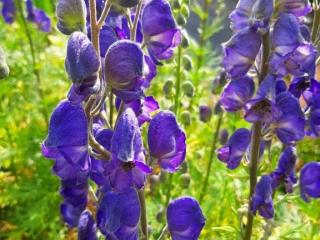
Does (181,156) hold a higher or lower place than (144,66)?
lower

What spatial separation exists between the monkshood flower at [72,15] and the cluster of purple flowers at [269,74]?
0.55m

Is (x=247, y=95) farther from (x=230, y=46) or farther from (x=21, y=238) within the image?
(x=21, y=238)

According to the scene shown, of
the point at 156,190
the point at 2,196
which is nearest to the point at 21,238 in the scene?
the point at 2,196

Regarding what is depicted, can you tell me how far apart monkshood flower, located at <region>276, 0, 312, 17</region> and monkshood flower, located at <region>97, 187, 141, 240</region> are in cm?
75

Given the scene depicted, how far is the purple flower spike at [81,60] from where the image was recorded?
1354mm

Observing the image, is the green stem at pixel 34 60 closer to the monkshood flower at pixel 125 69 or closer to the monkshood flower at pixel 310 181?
the monkshood flower at pixel 310 181

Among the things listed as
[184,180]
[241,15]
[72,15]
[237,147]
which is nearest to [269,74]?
[241,15]

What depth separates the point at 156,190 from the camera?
3.16 metres

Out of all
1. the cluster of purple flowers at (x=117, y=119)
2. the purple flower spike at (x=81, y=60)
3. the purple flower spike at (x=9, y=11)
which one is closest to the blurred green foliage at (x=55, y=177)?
the purple flower spike at (x=9, y=11)

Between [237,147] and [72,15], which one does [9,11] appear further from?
[72,15]

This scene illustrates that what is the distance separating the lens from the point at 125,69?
4.74 ft

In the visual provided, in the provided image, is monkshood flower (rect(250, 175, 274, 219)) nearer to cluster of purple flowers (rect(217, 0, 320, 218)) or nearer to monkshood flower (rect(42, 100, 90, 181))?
cluster of purple flowers (rect(217, 0, 320, 218))

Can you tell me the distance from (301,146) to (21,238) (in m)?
1.59

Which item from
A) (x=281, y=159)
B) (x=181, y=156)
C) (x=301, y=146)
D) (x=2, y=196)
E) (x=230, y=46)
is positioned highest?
(x=230, y=46)
